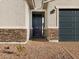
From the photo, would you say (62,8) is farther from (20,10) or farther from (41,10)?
(41,10)

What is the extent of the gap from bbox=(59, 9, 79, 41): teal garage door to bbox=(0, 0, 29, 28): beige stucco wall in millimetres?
4010

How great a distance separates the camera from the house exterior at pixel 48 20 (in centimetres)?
1812

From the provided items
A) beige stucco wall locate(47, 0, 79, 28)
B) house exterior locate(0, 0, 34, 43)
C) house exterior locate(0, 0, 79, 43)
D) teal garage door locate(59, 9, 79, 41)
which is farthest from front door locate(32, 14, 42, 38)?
house exterior locate(0, 0, 34, 43)

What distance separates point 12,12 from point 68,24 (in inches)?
208

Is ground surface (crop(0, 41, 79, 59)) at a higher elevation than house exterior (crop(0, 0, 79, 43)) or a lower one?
lower

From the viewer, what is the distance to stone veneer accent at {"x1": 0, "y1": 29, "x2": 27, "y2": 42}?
18047 millimetres

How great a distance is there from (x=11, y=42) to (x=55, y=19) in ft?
14.8

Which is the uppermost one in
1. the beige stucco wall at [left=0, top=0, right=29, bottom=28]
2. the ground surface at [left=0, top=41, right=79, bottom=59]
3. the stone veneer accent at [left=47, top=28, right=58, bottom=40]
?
the beige stucco wall at [left=0, top=0, right=29, bottom=28]

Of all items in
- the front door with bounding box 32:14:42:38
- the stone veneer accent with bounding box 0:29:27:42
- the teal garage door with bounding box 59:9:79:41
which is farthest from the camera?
the front door with bounding box 32:14:42:38

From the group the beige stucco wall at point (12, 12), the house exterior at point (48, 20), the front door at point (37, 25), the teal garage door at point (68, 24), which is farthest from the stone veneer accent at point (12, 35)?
the front door at point (37, 25)

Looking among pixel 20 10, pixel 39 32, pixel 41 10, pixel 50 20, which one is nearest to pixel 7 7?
pixel 20 10

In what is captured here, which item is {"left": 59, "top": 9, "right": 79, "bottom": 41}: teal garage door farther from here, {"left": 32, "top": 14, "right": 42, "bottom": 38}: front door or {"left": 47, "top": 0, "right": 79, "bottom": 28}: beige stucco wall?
{"left": 32, "top": 14, "right": 42, "bottom": 38}: front door

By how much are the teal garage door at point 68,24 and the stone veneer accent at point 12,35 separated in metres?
4.04

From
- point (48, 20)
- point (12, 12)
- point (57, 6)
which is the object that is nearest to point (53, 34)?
point (48, 20)
